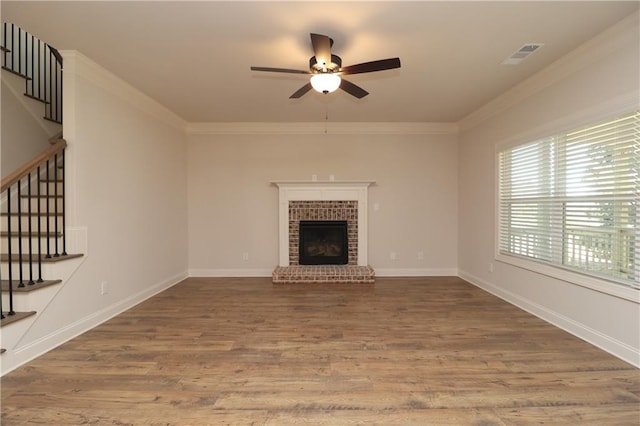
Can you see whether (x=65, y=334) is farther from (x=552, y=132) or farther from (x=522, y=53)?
(x=552, y=132)

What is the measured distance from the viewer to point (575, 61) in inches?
113

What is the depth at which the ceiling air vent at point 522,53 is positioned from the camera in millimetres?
2746

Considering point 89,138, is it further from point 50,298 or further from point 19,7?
point 50,298

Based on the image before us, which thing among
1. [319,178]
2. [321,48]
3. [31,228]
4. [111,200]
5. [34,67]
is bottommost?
[31,228]

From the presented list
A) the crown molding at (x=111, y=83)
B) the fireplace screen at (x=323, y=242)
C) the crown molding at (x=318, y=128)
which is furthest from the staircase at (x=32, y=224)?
the fireplace screen at (x=323, y=242)

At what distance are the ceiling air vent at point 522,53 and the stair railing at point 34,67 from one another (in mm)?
5103

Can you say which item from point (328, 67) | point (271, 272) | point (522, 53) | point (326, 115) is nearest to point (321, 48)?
point (328, 67)

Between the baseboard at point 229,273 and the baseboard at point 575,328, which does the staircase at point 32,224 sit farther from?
the baseboard at point 575,328

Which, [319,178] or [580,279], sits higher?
[319,178]

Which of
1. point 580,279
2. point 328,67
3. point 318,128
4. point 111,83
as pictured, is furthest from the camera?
point 318,128

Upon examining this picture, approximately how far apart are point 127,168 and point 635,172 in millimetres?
5139

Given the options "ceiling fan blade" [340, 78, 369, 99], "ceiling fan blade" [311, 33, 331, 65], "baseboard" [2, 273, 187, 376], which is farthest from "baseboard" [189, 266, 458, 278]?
"ceiling fan blade" [311, 33, 331, 65]

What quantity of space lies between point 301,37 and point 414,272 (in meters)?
4.24

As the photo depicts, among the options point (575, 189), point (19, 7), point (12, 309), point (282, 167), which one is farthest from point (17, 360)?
point (575, 189)
